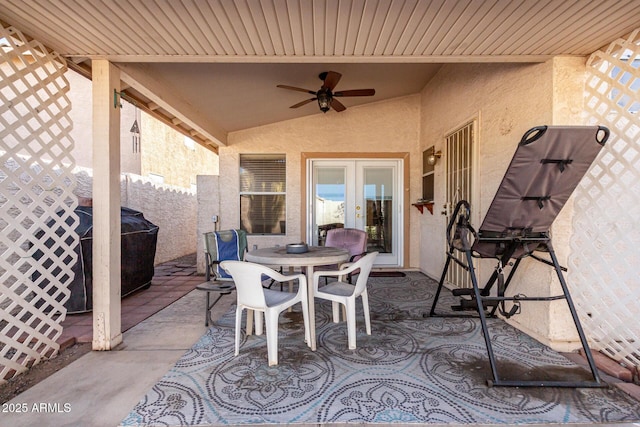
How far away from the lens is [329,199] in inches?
220

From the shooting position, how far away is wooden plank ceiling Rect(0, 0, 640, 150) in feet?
6.05

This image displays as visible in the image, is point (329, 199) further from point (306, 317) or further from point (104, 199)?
point (104, 199)

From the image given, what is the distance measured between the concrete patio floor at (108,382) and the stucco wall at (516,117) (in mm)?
1080

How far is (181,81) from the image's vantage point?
3.33m

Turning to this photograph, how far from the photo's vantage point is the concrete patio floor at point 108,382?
1.69 meters

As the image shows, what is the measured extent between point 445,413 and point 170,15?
294 centimetres

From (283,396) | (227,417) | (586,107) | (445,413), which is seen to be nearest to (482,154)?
(586,107)

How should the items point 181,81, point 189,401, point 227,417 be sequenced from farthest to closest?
point 181,81
point 189,401
point 227,417

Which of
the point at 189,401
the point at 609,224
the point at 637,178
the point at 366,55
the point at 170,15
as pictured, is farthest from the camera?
the point at 366,55

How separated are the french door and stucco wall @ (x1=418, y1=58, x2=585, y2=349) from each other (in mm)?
1120

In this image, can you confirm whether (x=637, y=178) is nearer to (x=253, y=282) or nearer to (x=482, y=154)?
(x=482, y=154)

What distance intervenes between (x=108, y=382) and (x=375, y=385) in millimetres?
1797

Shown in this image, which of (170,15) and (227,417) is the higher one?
(170,15)

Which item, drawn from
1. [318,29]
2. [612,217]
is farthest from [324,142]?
[612,217]
